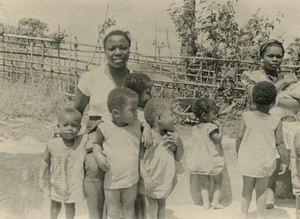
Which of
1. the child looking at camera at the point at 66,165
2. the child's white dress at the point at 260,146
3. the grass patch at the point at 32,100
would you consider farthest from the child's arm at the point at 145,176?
the grass patch at the point at 32,100

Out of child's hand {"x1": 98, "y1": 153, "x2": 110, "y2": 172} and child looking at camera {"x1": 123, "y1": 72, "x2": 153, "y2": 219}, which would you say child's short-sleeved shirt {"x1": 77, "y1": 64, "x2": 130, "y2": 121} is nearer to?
child looking at camera {"x1": 123, "y1": 72, "x2": 153, "y2": 219}

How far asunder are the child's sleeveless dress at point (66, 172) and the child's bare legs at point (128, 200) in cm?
27

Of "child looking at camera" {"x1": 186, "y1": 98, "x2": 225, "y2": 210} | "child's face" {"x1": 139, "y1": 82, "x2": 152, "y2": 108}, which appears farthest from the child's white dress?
"child's face" {"x1": 139, "y1": 82, "x2": 152, "y2": 108}

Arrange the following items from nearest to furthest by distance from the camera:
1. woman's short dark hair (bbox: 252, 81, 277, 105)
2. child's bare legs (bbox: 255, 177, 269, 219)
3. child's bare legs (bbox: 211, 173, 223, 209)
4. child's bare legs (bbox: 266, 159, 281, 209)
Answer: woman's short dark hair (bbox: 252, 81, 277, 105)
child's bare legs (bbox: 255, 177, 269, 219)
child's bare legs (bbox: 266, 159, 281, 209)
child's bare legs (bbox: 211, 173, 223, 209)

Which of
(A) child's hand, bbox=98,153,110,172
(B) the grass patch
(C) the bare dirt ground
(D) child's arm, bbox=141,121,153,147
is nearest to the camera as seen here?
(A) child's hand, bbox=98,153,110,172

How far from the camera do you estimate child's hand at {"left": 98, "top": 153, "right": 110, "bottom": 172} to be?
262 centimetres

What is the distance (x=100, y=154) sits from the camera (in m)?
2.65

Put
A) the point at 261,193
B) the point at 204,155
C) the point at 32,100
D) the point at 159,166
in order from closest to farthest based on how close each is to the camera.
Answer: the point at 159,166, the point at 261,193, the point at 204,155, the point at 32,100

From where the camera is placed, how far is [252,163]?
321 cm

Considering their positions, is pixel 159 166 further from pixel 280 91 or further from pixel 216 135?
pixel 280 91

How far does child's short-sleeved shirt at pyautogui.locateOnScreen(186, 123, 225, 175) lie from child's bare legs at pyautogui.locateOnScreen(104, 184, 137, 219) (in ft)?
3.76

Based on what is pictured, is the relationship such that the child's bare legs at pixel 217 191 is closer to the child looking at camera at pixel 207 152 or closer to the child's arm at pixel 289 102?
the child looking at camera at pixel 207 152

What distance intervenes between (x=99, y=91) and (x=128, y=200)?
2.39ft

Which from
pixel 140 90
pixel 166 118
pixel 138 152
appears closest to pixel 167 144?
pixel 166 118
